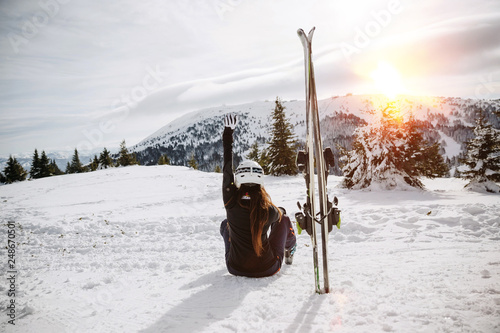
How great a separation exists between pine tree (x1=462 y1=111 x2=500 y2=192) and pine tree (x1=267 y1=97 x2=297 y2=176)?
13.2 m

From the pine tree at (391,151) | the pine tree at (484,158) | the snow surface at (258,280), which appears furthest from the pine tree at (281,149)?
the snow surface at (258,280)

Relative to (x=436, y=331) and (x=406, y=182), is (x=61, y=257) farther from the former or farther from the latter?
(x=406, y=182)

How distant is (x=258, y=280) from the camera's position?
396cm

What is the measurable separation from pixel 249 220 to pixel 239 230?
0.23 metres

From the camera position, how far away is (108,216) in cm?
985

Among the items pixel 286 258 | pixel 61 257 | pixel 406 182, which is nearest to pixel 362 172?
pixel 406 182

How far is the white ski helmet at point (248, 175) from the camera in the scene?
12.0 ft

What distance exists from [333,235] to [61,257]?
6393 mm

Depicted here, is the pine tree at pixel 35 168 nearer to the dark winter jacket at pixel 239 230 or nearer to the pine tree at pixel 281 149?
the pine tree at pixel 281 149

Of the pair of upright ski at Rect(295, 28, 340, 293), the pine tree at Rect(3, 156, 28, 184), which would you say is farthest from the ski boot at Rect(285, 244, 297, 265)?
the pine tree at Rect(3, 156, 28, 184)

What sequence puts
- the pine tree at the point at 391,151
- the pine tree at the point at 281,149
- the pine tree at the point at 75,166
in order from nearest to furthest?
the pine tree at the point at 391,151
the pine tree at the point at 281,149
the pine tree at the point at 75,166

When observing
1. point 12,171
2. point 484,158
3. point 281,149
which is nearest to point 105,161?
point 12,171

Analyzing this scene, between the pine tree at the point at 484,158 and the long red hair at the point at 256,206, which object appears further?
the pine tree at the point at 484,158

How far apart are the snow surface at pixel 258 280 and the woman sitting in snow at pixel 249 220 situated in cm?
25
